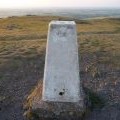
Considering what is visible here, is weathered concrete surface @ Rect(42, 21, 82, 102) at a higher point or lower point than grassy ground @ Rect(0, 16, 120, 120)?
higher

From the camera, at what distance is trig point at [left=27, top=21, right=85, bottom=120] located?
13953mm

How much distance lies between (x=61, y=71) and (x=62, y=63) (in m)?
0.34

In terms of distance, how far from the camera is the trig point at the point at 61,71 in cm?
1395

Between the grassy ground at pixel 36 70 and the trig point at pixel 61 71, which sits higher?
the trig point at pixel 61 71

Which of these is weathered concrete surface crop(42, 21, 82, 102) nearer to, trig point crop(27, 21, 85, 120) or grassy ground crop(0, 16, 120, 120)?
trig point crop(27, 21, 85, 120)

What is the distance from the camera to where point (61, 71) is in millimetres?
13977

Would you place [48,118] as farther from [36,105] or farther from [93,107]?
[93,107]

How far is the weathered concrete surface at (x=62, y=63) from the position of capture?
13953 millimetres

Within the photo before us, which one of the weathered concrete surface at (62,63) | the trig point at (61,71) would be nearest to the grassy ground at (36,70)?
the trig point at (61,71)

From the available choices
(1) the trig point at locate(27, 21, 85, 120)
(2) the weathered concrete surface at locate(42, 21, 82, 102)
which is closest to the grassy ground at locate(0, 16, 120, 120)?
(1) the trig point at locate(27, 21, 85, 120)

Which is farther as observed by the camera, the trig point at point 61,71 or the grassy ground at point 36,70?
the grassy ground at point 36,70

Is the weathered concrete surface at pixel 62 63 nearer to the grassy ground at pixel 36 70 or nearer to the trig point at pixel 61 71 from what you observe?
the trig point at pixel 61 71

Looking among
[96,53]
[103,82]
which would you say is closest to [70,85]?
[103,82]

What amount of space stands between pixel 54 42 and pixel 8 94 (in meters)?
4.95
